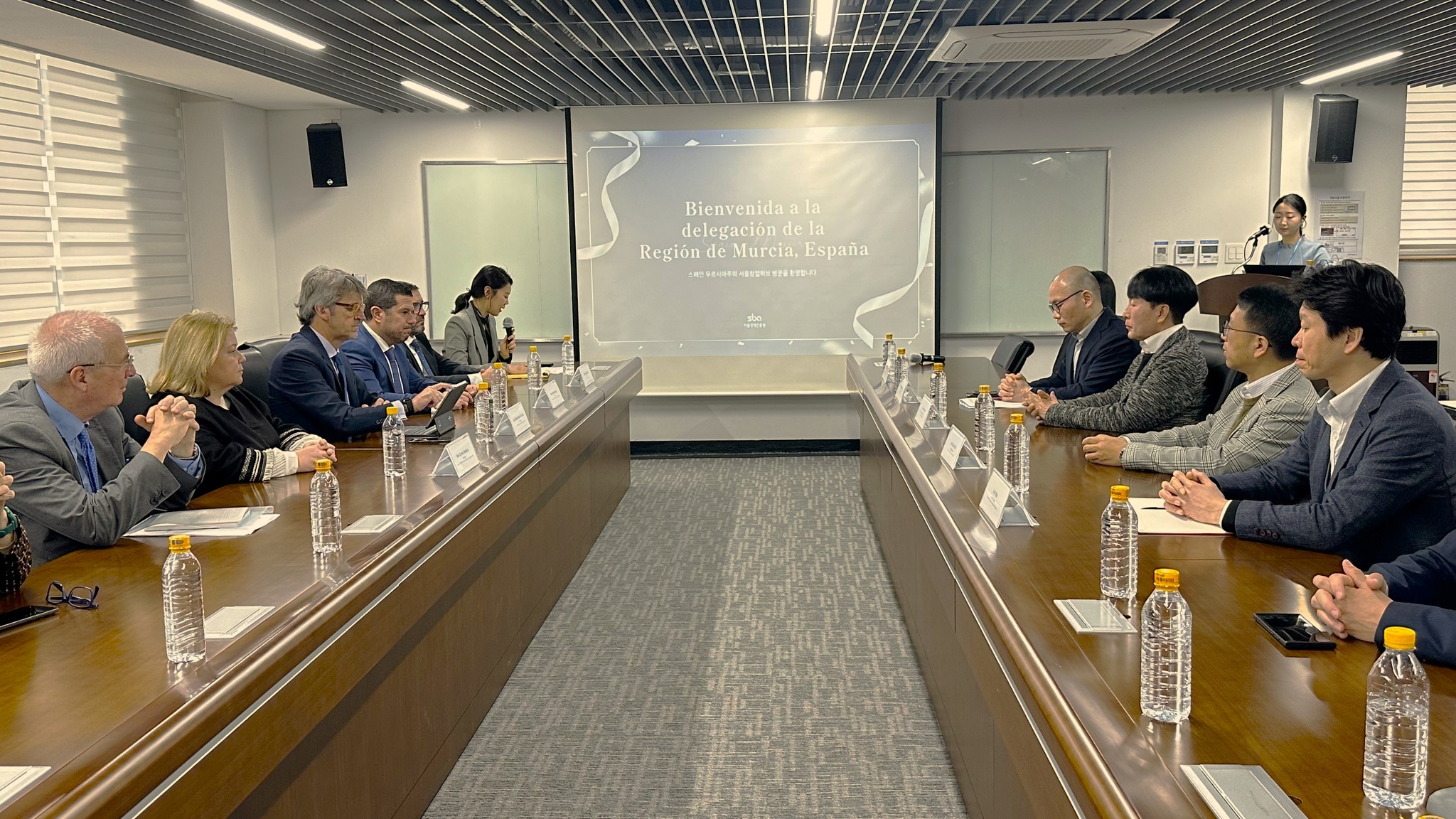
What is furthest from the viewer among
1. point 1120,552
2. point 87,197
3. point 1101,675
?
point 87,197

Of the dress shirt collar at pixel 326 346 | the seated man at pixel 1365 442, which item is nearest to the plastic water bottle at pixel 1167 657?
the seated man at pixel 1365 442

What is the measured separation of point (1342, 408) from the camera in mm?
2432

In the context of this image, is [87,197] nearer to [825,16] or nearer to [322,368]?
[322,368]

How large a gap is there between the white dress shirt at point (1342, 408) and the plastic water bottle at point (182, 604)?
7.79 ft

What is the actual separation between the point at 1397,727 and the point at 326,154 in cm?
818

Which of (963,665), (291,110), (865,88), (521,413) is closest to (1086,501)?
(963,665)

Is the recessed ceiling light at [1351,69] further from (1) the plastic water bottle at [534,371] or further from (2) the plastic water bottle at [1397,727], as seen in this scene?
(2) the plastic water bottle at [1397,727]

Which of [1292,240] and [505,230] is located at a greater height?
[505,230]

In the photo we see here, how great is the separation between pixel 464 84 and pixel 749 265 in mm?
2463

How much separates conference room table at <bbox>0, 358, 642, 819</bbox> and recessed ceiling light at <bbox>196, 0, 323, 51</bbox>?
7.35 ft

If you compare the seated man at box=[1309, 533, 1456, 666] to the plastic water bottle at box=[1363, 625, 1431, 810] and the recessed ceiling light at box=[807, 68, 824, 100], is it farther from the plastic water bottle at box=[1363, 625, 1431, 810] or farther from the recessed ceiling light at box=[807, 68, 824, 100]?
the recessed ceiling light at box=[807, 68, 824, 100]

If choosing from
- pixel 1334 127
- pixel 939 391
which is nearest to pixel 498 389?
pixel 939 391

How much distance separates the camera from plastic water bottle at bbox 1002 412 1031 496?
305 cm

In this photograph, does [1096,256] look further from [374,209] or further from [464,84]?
[374,209]
